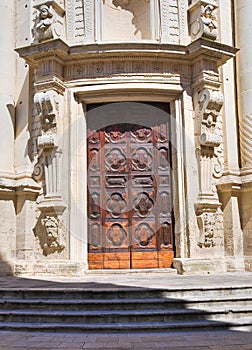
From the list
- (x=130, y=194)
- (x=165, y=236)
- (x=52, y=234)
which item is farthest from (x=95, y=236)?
(x=165, y=236)

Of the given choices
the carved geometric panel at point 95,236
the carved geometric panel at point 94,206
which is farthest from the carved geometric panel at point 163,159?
the carved geometric panel at point 95,236

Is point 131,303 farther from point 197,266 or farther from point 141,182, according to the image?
point 141,182

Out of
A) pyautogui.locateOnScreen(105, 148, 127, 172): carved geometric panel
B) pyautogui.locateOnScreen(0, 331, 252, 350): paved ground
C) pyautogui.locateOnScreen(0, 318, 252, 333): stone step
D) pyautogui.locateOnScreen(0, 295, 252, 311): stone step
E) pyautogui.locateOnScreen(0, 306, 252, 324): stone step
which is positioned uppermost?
pyautogui.locateOnScreen(105, 148, 127, 172): carved geometric panel

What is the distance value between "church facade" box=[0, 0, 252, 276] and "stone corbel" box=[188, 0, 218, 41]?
0.10 feet

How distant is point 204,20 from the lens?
34.7 ft

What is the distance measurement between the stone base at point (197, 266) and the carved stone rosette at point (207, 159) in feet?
1.32

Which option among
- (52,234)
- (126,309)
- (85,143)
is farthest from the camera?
(85,143)

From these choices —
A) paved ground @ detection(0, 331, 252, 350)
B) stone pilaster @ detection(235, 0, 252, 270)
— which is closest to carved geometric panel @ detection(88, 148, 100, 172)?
stone pilaster @ detection(235, 0, 252, 270)

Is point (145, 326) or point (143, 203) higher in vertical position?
point (143, 203)

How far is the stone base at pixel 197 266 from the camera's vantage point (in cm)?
984

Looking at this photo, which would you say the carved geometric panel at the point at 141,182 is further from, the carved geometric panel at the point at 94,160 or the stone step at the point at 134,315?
the stone step at the point at 134,315

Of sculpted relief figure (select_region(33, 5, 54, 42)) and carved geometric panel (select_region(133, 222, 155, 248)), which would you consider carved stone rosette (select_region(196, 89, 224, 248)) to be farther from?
sculpted relief figure (select_region(33, 5, 54, 42))

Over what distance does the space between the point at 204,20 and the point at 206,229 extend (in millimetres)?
4902

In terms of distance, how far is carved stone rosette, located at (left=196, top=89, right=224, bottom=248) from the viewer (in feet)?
33.5
